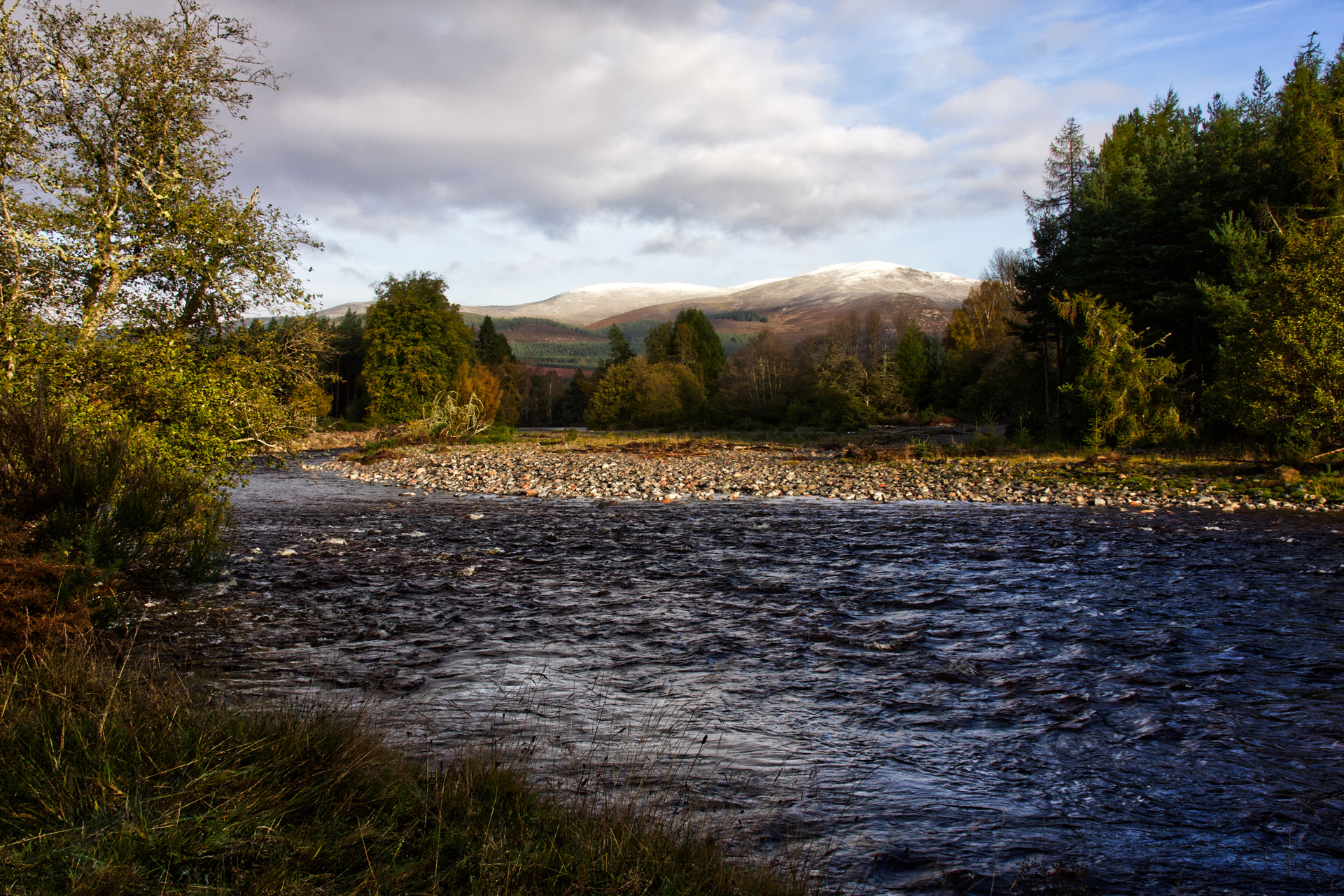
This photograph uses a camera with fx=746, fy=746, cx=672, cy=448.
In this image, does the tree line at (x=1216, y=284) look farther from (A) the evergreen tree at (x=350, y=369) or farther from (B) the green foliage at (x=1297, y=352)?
(A) the evergreen tree at (x=350, y=369)

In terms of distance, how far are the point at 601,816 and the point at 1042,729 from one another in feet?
11.6

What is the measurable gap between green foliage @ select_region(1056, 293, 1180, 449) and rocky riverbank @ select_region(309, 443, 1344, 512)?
268 centimetres

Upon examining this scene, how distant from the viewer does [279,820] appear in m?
3.09

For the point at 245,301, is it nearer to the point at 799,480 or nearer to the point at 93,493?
the point at 93,493

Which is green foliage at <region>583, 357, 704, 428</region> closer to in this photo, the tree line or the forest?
the forest

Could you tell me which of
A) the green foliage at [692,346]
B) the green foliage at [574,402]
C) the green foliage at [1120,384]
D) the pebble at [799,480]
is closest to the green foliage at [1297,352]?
the pebble at [799,480]

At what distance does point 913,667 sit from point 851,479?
1643cm

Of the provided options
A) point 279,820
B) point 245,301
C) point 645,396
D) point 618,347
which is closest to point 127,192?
point 245,301

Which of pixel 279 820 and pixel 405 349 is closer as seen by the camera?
pixel 279 820

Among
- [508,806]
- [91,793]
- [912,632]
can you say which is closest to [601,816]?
[508,806]

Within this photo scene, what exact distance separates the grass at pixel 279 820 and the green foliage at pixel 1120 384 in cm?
2577

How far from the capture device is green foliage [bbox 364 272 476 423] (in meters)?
54.3

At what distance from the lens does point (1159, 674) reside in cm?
642

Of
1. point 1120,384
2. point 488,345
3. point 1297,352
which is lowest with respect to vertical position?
point 1120,384
